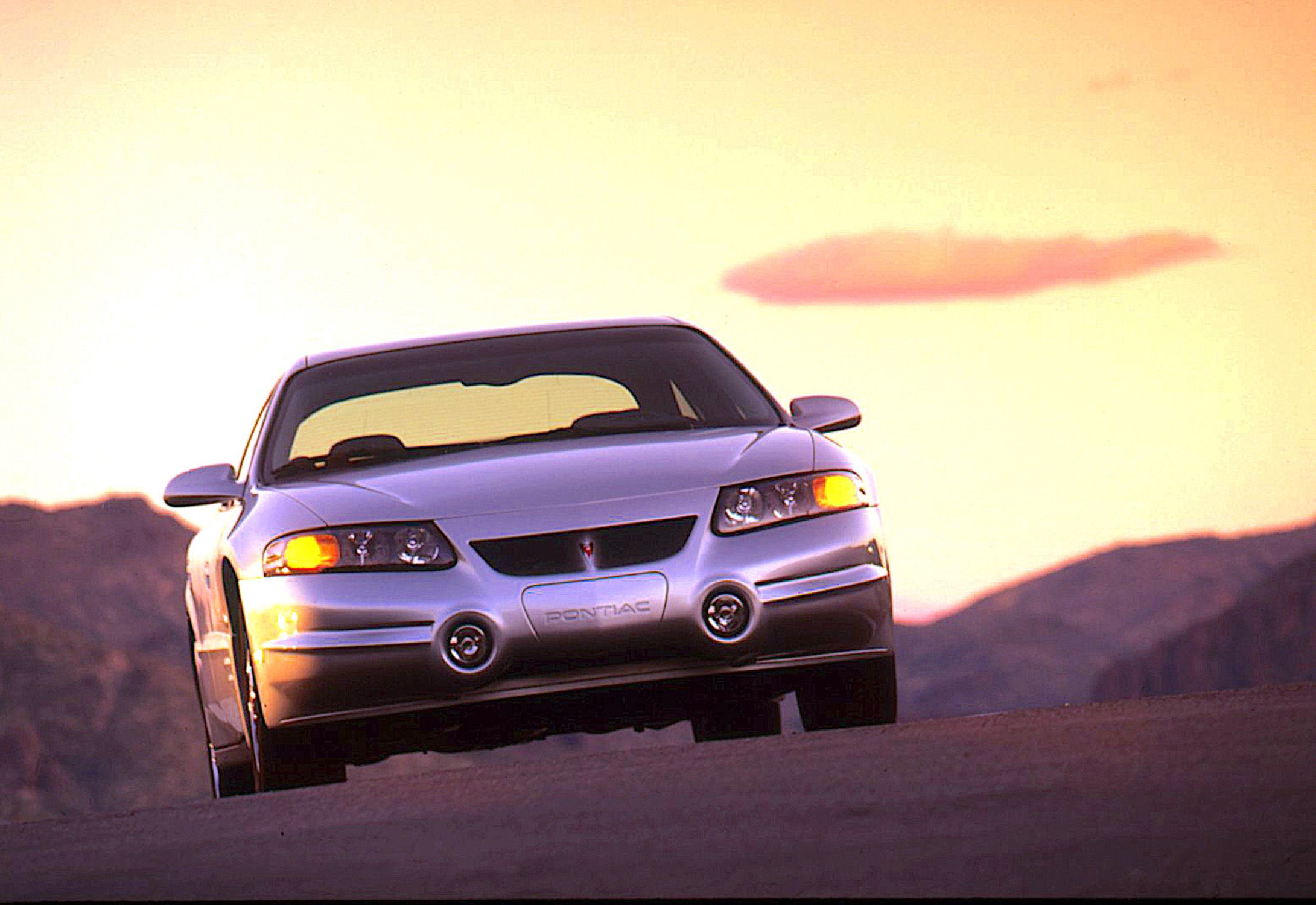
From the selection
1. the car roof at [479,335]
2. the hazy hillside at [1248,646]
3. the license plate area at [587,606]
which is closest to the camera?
the license plate area at [587,606]

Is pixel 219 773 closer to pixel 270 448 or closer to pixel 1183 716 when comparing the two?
pixel 270 448

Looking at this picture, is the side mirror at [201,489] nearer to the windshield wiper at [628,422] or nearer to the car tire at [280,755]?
the car tire at [280,755]

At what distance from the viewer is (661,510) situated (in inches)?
293

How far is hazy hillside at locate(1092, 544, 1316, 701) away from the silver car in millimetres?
146568

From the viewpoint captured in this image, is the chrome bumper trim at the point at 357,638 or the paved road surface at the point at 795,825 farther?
the chrome bumper trim at the point at 357,638

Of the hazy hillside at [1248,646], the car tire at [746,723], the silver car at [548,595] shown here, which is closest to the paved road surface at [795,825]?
the silver car at [548,595]

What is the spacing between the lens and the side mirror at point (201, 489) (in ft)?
28.1

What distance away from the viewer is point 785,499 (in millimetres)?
7691

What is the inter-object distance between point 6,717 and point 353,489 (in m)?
167

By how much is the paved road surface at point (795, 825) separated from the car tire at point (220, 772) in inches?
59.2

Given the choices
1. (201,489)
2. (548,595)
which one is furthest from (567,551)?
(201,489)

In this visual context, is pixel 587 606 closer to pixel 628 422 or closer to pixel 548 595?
pixel 548 595

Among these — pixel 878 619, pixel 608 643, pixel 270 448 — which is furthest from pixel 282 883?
pixel 270 448

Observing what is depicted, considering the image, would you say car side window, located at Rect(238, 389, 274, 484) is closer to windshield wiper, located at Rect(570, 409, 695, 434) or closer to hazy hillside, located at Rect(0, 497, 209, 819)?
windshield wiper, located at Rect(570, 409, 695, 434)
